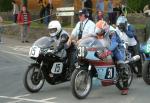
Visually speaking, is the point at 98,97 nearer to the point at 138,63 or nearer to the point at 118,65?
the point at 118,65

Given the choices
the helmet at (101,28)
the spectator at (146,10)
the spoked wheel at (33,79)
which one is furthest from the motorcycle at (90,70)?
the spectator at (146,10)

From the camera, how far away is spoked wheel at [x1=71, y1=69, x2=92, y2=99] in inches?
454

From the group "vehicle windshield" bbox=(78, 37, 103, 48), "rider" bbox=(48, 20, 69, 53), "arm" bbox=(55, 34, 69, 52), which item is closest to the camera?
"vehicle windshield" bbox=(78, 37, 103, 48)

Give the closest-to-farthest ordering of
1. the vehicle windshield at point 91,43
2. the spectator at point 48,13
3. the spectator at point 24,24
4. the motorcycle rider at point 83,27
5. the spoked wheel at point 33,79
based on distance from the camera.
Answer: the vehicle windshield at point 91,43, the spoked wheel at point 33,79, the motorcycle rider at point 83,27, the spectator at point 24,24, the spectator at point 48,13

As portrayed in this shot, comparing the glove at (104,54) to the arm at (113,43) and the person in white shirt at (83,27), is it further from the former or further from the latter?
the person in white shirt at (83,27)

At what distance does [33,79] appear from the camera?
1248 cm

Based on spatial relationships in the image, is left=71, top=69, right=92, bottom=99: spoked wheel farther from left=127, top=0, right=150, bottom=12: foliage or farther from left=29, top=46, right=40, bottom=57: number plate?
left=127, top=0, right=150, bottom=12: foliage

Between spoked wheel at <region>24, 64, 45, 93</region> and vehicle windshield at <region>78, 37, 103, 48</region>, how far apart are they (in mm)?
1231

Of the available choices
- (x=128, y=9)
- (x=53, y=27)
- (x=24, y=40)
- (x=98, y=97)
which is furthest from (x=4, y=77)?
(x=128, y=9)

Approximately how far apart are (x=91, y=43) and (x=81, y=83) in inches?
35.9

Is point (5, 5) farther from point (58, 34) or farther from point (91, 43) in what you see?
point (91, 43)

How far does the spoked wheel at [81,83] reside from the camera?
11539 mm

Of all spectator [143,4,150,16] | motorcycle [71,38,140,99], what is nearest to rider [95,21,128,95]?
motorcycle [71,38,140,99]

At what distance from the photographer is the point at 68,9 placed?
1051 inches
